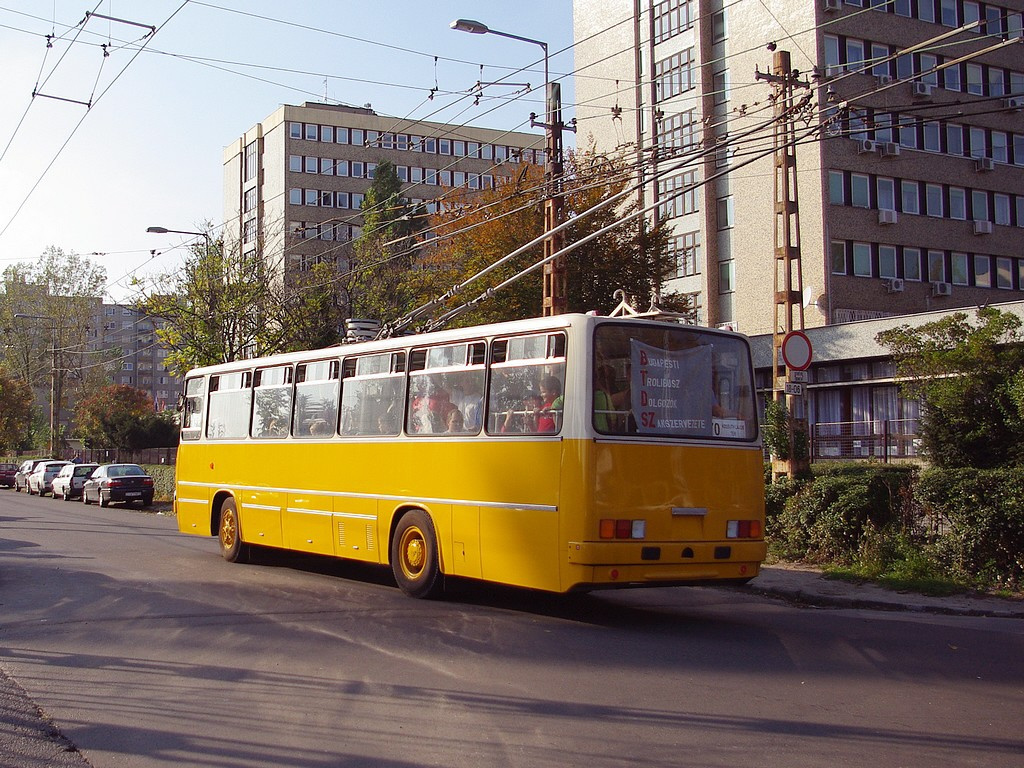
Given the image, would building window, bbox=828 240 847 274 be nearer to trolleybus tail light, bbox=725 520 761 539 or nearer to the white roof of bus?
the white roof of bus

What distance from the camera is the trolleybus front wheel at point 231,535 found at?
17.0m

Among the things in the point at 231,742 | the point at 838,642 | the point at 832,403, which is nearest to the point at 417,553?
the point at 838,642

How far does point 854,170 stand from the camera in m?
42.9

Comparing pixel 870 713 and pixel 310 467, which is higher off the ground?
pixel 310 467

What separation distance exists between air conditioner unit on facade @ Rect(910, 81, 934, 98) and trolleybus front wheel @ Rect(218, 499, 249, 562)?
112 feet

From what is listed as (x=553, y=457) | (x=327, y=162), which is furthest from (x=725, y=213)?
(x=327, y=162)

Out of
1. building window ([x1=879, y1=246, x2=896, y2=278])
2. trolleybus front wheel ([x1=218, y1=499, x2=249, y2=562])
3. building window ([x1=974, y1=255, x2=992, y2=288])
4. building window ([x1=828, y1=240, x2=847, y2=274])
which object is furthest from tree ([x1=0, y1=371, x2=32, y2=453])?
trolleybus front wheel ([x1=218, y1=499, x2=249, y2=562])

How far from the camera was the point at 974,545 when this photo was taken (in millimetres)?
12844

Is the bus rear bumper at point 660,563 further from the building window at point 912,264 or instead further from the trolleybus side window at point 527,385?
the building window at point 912,264

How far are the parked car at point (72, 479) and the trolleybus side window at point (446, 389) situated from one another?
3323cm

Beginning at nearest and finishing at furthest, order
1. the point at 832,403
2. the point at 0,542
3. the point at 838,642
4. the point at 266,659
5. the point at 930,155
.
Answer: the point at 266,659 → the point at 838,642 → the point at 0,542 → the point at 832,403 → the point at 930,155

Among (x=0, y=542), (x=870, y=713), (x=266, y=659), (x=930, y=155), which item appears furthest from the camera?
(x=930, y=155)

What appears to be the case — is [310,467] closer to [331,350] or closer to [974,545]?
[331,350]

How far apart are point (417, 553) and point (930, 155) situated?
39.1 meters
